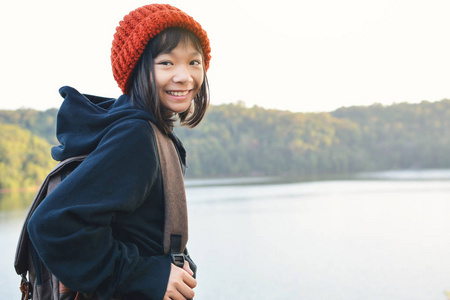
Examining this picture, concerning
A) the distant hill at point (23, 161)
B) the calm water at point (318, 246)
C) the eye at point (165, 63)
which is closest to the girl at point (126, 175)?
the eye at point (165, 63)

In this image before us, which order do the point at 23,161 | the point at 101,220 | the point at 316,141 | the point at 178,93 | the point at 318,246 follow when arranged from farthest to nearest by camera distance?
the point at 316,141, the point at 23,161, the point at 318,246, the point at 178,93, the point at 101,220

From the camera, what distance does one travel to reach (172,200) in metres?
0.89

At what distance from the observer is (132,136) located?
834mm

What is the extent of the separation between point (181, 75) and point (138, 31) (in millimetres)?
128

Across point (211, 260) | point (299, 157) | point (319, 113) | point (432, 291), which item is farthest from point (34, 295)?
point (319, 113)

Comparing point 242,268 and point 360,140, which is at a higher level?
point 360,140

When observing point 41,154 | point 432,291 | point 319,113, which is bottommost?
point 432,291

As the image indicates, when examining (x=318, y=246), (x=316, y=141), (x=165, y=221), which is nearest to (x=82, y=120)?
(x=165, y=221)

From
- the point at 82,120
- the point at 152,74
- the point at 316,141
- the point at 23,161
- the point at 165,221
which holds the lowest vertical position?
the point at 23,161

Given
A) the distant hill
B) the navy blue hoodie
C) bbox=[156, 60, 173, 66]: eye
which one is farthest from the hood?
the distant hill

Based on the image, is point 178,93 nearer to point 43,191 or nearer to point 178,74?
point 178,74

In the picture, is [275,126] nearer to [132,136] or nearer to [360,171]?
[360,171]

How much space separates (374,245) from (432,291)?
4.47m

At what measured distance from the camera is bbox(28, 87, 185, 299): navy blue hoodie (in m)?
0.78
